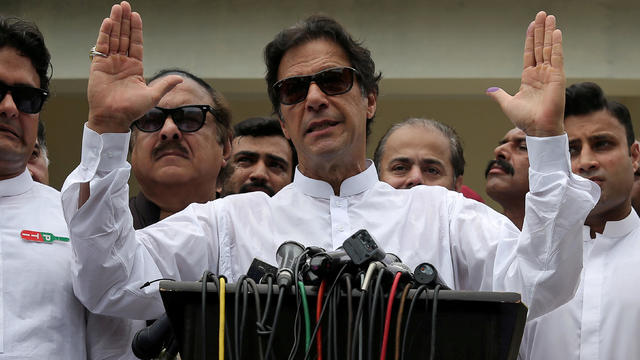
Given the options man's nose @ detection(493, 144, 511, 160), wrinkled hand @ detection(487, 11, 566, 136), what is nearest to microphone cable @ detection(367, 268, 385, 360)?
wrinkled hand @ detection(487, 11, 566, 136)

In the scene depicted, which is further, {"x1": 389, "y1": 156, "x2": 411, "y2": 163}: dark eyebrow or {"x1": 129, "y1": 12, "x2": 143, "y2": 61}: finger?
{"x1": 389, "y1": 156, "x2": 411, "y2": 163}: dark eyebrow

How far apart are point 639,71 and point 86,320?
568cm

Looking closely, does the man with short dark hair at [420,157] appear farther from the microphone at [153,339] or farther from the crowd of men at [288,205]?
the microphone at [153,339]

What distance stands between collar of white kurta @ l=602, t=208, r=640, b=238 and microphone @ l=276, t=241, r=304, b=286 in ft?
6.00

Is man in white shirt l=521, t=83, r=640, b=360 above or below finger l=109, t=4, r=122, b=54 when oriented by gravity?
below

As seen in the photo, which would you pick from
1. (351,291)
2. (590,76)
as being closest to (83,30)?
(590,76)

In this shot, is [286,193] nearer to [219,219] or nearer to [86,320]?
[219,219]

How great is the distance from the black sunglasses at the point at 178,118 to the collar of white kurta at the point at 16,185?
675mm

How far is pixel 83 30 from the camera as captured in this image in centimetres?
746

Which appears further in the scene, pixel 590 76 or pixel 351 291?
pixel 590 76

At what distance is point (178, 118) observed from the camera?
3.70 meters

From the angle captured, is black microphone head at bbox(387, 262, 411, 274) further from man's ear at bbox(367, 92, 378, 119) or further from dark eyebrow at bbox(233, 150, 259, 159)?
dark eyebrow at bbox(233, 150, 259, 159)

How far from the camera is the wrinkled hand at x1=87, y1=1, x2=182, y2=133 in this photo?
103 inches

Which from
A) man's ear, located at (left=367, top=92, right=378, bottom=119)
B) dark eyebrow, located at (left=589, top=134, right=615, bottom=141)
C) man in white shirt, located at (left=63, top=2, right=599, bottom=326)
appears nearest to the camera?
man in white shirt, located at (left=63, top=2, right=599, bottom=326)
